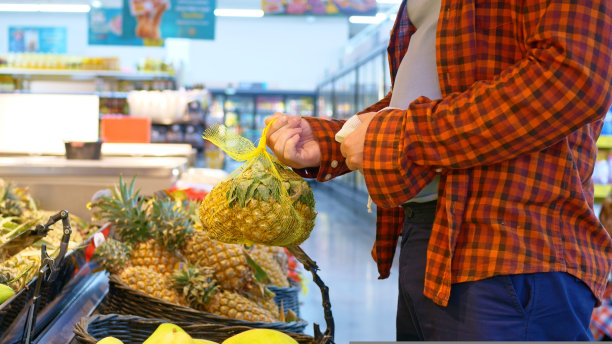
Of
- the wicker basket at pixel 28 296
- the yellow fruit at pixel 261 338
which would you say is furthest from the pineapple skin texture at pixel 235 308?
the yellow fruit at pixel 261 338

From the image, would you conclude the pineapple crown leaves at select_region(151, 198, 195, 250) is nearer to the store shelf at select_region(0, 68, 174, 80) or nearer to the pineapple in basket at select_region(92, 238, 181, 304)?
the pineapple in basket at select_region(92, 238, 181, 304)

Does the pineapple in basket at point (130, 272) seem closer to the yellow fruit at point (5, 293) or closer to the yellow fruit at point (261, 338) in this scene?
the yellow fruit at point (5, 293)

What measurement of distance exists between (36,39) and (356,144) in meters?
18.6

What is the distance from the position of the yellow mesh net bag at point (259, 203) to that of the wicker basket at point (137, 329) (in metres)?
0.18

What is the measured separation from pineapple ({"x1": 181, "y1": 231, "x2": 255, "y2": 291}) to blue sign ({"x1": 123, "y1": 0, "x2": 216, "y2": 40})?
33.2 feet

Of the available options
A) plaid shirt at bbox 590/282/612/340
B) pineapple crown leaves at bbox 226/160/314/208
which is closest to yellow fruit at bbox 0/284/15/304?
pineapple crown leaves at bbox 226/160/314/208

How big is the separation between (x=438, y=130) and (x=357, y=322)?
3373 millimetres

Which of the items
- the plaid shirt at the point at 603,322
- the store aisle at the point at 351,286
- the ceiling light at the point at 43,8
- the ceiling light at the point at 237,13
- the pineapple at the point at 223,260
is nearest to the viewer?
the pineapple at the point at 223,260

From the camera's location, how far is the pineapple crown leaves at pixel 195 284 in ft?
5.22

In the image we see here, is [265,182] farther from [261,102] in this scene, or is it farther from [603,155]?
[261,102]

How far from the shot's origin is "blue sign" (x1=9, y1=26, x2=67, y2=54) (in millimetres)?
17516

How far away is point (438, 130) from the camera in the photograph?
3.35 feet

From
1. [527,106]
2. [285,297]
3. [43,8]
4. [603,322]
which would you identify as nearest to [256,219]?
[527,106]

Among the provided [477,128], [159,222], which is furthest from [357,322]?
[477,128]
